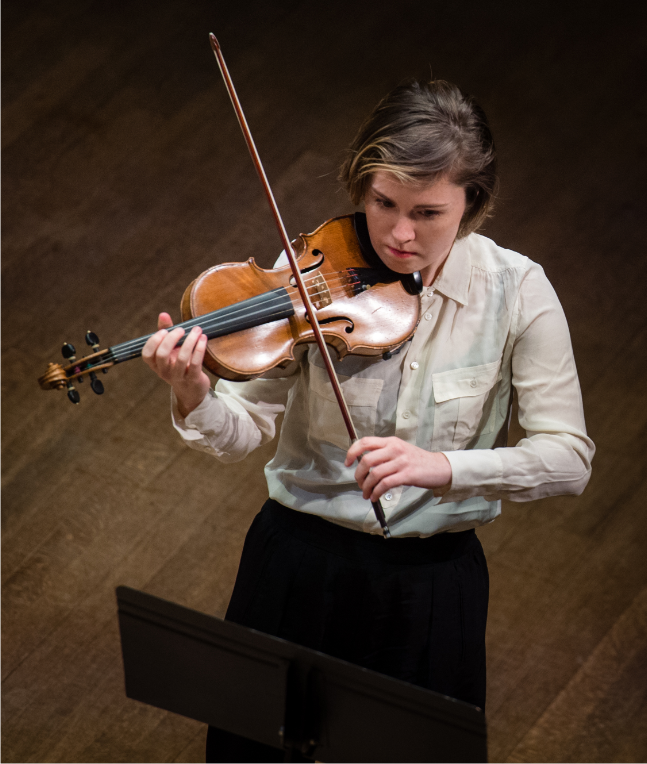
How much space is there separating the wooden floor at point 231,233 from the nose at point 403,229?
4.28 ft

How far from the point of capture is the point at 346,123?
2.65 m

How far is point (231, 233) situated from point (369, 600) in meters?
1.46

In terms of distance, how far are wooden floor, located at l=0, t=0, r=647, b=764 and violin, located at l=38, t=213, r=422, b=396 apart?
1.20m

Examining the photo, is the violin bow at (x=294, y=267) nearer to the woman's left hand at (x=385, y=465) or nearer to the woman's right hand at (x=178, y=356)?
the woman's left hand at (x=385, y=465)

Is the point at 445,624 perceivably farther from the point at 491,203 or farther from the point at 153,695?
the point at 491,203

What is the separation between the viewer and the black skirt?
5.02ft

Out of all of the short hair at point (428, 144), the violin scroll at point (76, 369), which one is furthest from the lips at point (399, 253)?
the violin scroll at point (76, 369)

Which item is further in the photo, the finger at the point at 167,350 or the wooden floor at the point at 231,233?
the wooden floor at the point at 231,233

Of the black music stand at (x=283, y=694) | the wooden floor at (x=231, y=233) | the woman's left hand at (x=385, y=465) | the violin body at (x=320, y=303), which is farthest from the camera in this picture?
the wooden floor at (x=231, y=233)

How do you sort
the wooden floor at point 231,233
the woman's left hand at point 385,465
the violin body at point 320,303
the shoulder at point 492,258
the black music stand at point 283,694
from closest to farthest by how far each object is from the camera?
the black music stand at point 283,694, the woman's left hand at point 385,465, the violin body at point 320,303, the shoulder at point 492,258, the wooden floor at point 231,233

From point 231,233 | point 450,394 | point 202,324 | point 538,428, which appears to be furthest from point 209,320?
point 231,233

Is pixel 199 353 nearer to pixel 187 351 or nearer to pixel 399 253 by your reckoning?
pixel 187 351

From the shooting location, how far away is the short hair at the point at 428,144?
132 centimetres

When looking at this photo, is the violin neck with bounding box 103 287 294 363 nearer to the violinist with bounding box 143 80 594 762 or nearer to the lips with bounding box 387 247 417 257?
the violinist with bounding box 143 80 594 762
